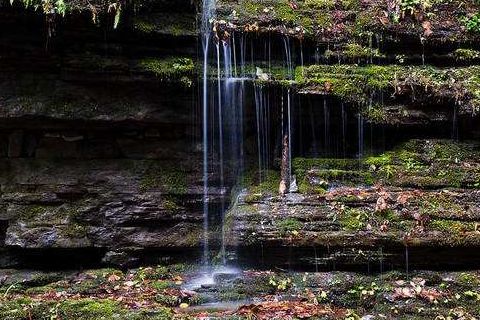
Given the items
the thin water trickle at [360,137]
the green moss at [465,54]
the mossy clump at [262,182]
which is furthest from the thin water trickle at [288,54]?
the green moss at [465,54]

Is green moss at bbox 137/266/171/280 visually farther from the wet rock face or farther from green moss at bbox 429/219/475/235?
green moss at bbox 429/219/475/235

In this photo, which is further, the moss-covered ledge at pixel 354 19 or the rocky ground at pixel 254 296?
the moss-covered ledge at pixel 354 19

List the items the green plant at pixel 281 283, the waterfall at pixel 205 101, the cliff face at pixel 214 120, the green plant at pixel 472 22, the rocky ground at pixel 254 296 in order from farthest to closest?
the green plant at pixel 472 22
the waterfall at pixel 205 101
the cliff face at pixel 214 120
the green plant at pixel 281 283
the rocky ground at pixel 254 296

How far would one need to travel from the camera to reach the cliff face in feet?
24.4

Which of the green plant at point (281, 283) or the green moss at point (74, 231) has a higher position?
the green moss at point (74, 231)

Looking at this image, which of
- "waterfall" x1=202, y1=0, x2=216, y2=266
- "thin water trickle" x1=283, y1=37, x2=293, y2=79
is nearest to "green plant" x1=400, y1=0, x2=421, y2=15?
"thin water trickle" x1=283, y1=37, x2=293, y2=79

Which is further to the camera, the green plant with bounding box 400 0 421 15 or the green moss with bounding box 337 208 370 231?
the green plant with bounding box 400 0 421 15

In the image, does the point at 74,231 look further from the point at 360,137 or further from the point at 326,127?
the point at 360,137

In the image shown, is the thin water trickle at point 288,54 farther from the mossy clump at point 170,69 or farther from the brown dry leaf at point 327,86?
the mossy clump at point 170,69

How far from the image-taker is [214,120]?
8.59 m

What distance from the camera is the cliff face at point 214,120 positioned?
744 centimetres

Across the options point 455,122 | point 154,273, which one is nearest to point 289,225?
point 154,273

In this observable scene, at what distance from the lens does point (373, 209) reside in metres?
7.16

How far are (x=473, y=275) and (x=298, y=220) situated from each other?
2.75 metres
